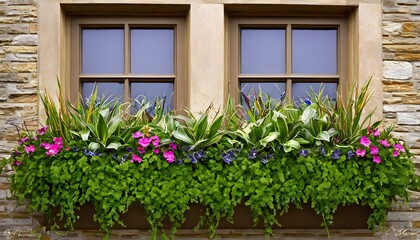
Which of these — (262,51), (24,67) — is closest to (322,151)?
(262,51)

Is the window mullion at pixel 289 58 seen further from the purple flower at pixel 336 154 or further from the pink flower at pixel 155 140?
the pink flower at pixel 155 140

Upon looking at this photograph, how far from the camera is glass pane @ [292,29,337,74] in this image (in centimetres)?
751

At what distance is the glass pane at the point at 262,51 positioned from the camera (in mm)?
7504

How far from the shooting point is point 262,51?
7520mm

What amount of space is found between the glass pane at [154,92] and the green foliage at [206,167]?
55 cm

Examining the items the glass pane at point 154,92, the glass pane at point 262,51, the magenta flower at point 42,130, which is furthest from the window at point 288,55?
the magenta flower at point 42,130

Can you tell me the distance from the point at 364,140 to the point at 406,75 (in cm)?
76

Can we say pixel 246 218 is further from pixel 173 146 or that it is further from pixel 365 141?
pixel 365 141

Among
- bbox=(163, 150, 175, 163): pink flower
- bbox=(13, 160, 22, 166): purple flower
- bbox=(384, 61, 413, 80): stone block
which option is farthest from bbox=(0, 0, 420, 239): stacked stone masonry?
bbox=(163, 150, 175, 163): pink flower

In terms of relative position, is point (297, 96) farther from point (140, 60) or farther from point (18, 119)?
point (18, 119)

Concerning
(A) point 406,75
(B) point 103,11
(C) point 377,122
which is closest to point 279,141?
(C) point 377,122

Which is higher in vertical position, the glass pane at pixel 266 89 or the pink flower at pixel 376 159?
the glass pane at pixel 266 89

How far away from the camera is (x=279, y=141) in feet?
22.2

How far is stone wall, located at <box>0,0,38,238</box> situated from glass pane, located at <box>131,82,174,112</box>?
0.75 metres
